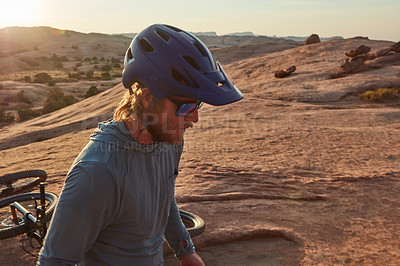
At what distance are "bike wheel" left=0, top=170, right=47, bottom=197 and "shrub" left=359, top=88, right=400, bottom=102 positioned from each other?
1093 cm

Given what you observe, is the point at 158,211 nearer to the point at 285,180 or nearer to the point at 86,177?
the point at 86,177

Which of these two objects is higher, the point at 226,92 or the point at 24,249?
the point at 226,92

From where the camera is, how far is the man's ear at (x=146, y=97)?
1.91m

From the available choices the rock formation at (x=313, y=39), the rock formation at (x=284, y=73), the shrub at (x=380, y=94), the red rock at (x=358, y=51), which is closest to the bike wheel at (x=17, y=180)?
the shrub at (x=380, y=94)

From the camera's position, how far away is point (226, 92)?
1.91 m

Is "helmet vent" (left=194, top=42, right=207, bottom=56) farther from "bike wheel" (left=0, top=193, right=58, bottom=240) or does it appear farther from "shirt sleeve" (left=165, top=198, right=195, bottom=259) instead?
"bike wheel" (left=0, top=193, right=58, bottom=240)

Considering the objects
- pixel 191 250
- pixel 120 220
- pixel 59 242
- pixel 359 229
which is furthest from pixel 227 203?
pixel 59 242

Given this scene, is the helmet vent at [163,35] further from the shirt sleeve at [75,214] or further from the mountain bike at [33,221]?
the mountain bike at [33,221]

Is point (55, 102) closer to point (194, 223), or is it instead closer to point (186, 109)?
point (194, 223)

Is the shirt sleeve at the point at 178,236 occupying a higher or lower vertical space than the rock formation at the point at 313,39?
lower

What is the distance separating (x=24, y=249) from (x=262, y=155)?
418 centimetres

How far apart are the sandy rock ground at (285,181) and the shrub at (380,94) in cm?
171

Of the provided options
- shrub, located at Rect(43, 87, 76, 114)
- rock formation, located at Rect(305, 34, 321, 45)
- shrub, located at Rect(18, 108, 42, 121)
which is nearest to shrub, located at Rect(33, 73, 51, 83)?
shrub, located at Rect(43, 87, 76, 114)

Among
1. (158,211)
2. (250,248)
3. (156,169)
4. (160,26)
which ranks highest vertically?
(160,26)
